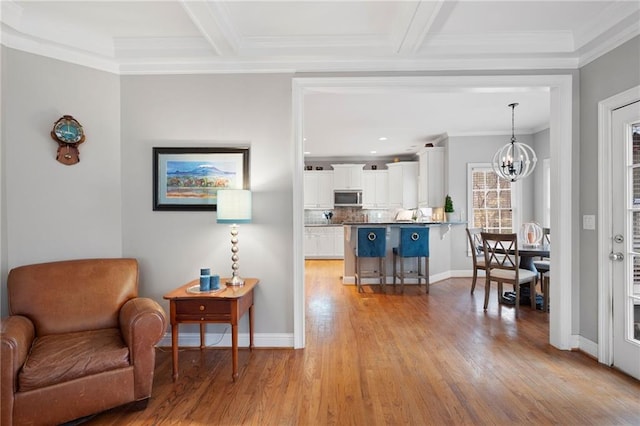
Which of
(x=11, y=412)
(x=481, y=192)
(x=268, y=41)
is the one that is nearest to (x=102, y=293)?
(x=11, y=412)

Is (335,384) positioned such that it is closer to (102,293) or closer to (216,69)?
(102,293)

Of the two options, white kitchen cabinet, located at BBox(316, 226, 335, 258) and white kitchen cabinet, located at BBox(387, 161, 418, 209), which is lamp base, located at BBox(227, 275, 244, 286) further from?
white kitchen cabinet, located at BBox(387, 161, 418, 209)

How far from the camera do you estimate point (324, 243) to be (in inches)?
332

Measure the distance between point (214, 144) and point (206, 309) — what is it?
146 centimetres

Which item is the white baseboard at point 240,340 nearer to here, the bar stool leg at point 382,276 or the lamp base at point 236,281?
the lamp base at point 236,281

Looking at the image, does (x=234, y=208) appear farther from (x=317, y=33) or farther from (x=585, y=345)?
(x=585, y=345)

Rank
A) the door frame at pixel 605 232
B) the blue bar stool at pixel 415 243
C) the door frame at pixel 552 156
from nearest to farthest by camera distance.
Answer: the door frame at pixel 605 232
the door frame at pixel 552 156
the blue bar stool at pixel 415 243

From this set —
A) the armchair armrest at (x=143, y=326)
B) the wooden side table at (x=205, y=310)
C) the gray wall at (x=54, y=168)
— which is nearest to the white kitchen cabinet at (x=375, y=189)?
the gray wall at (x=54, y=168)

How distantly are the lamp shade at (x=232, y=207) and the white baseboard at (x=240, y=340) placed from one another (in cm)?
109

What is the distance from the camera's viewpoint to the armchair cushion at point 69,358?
181 cm

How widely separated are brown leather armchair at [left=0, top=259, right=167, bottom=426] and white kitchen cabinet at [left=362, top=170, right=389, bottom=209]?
21.2 feet

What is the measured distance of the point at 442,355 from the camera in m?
2.87

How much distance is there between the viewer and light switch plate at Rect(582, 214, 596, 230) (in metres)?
2.81

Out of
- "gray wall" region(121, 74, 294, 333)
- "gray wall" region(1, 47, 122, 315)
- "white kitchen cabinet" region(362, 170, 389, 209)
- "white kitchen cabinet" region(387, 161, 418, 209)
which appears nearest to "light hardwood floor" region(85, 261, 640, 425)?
"gray wall" region(121, 74, 294, 333)
